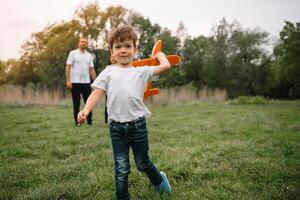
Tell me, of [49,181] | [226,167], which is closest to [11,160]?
[49,181]

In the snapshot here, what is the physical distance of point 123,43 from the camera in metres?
2.91

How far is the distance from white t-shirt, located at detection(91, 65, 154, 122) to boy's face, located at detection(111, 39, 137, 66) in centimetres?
7

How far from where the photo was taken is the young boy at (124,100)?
2.86 m

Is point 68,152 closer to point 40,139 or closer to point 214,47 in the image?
point 40,139

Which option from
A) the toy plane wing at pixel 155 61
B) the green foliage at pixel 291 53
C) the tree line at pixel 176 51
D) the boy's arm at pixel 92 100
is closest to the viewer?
the boy's arm at pixel 92 100

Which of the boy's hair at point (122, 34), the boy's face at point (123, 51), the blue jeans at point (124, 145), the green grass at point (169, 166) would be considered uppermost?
the boy's hair at point (122, 34)

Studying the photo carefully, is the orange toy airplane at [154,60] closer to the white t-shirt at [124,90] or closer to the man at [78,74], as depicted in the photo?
the white t-shirt at [124,90]

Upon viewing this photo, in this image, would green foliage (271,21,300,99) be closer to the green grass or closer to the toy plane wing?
the green grass

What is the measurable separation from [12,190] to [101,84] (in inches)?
61.4

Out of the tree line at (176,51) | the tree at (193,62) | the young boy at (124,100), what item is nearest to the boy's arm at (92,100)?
the young boy at (124,100)

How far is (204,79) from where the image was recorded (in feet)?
120

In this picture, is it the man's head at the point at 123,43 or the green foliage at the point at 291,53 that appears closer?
the man's head at the point at 123,43

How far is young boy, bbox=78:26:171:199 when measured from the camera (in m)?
2.86

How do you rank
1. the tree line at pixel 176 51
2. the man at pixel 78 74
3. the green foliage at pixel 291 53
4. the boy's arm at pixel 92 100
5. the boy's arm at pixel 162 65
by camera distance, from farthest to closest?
the tree line at pixel 176 51 → the green foliage at pixel 291 53 → the man at pixel 78 74 → the boy's arm at pixel 162 65 → the boy's arm at pixel 92 100
